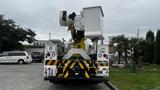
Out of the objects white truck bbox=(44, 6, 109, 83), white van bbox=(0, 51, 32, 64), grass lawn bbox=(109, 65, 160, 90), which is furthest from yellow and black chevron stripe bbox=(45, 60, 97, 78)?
white van bbox=(0, 51, 32, 64)

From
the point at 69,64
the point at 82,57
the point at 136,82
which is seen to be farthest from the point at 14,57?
the point at 69,64

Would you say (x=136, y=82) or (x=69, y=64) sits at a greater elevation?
(x=69, y=64)

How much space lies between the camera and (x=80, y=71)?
1535cm

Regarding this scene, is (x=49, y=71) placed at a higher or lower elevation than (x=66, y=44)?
lower

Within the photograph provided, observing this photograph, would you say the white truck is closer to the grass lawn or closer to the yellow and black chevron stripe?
the yellow and black chevron stripe

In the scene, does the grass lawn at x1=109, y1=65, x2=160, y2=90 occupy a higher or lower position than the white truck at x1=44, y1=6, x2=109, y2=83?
Result: lower

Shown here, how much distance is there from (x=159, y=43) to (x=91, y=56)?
20.2 metres

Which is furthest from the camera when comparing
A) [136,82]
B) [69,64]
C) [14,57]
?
[14,57]

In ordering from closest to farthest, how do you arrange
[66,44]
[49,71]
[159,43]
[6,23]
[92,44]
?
[49,71] < [92,44] < [66,44] < [159,43] < [6,23]

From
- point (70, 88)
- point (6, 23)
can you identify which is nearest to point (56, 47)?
point (70, 88)

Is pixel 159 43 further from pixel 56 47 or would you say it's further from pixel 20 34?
pixel 20 34

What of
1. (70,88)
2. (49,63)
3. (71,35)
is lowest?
(70,88)

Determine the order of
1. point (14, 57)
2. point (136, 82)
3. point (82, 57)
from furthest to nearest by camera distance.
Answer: point (14, 57), point (136, 82), point (82, 57)

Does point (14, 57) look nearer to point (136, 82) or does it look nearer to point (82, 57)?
point (136, 82)
